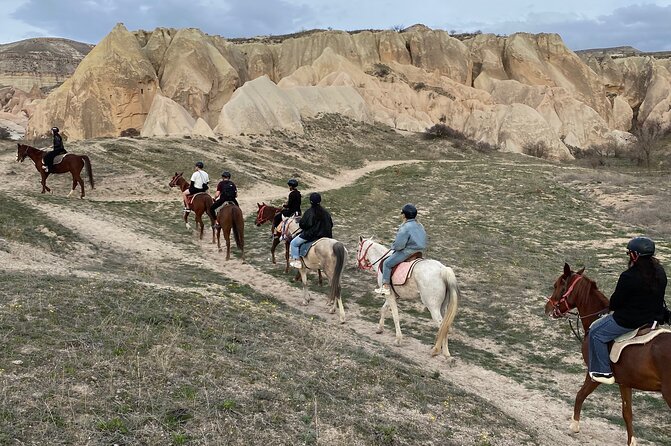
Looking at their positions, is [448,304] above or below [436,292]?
below

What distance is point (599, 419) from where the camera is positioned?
8.32 metres

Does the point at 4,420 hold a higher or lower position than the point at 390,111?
lower

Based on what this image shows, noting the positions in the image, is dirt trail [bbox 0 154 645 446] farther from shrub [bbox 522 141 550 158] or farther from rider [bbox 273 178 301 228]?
shrub [bbox 522 141 550 158]

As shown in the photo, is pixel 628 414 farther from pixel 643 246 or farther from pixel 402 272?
pixel 402 272

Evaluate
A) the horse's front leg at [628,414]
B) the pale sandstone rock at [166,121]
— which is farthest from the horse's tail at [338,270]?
the pale sandstone rock at [166,121]

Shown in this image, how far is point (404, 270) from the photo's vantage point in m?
11.0

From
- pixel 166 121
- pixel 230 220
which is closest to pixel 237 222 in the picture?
pixel 230 220

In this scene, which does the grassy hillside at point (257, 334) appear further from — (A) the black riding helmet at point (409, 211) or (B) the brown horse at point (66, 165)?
(A) the black riding helmet at point (409, 211)

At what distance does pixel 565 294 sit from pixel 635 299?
1518 mm

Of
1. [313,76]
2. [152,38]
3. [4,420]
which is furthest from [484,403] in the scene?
[152,38]

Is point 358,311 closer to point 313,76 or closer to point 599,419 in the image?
point 599,419

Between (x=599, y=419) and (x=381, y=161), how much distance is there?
136 ft

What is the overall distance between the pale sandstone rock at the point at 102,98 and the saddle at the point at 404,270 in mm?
55056

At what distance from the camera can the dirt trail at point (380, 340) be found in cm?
796
